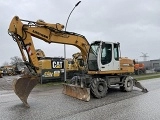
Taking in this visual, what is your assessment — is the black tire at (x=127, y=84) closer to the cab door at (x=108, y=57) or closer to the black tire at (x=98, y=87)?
the cab door at (x=108, y=57)

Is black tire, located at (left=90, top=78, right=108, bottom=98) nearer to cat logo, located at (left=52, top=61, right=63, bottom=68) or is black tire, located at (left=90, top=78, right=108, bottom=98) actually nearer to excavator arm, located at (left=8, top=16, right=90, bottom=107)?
excavator arm, located at (left=8, top=16, right=90, bottom=107)

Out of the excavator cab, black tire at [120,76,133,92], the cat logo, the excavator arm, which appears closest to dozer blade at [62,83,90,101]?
the excavator cab

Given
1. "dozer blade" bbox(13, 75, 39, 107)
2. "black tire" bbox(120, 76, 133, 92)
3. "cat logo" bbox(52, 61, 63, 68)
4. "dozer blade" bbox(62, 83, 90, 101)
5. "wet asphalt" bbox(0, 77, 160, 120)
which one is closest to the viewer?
"wet asphalt" bbox(0, 77, 160, 120)

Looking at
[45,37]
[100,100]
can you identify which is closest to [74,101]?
[100,100]

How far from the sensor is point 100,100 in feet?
35.6

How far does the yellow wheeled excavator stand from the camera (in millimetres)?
9977

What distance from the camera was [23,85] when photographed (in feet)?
32.1

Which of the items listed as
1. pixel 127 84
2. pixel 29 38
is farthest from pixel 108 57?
pixel 29 38

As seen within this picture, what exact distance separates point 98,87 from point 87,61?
1.75 m

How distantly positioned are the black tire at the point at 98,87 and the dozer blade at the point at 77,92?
55cm

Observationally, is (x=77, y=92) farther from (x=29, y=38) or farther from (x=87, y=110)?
(x=29, y=38)

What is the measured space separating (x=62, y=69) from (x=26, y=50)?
40.0 ft

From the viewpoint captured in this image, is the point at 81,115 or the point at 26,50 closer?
the point at 81,115

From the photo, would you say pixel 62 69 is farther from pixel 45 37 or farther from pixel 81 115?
pixel 81 115
